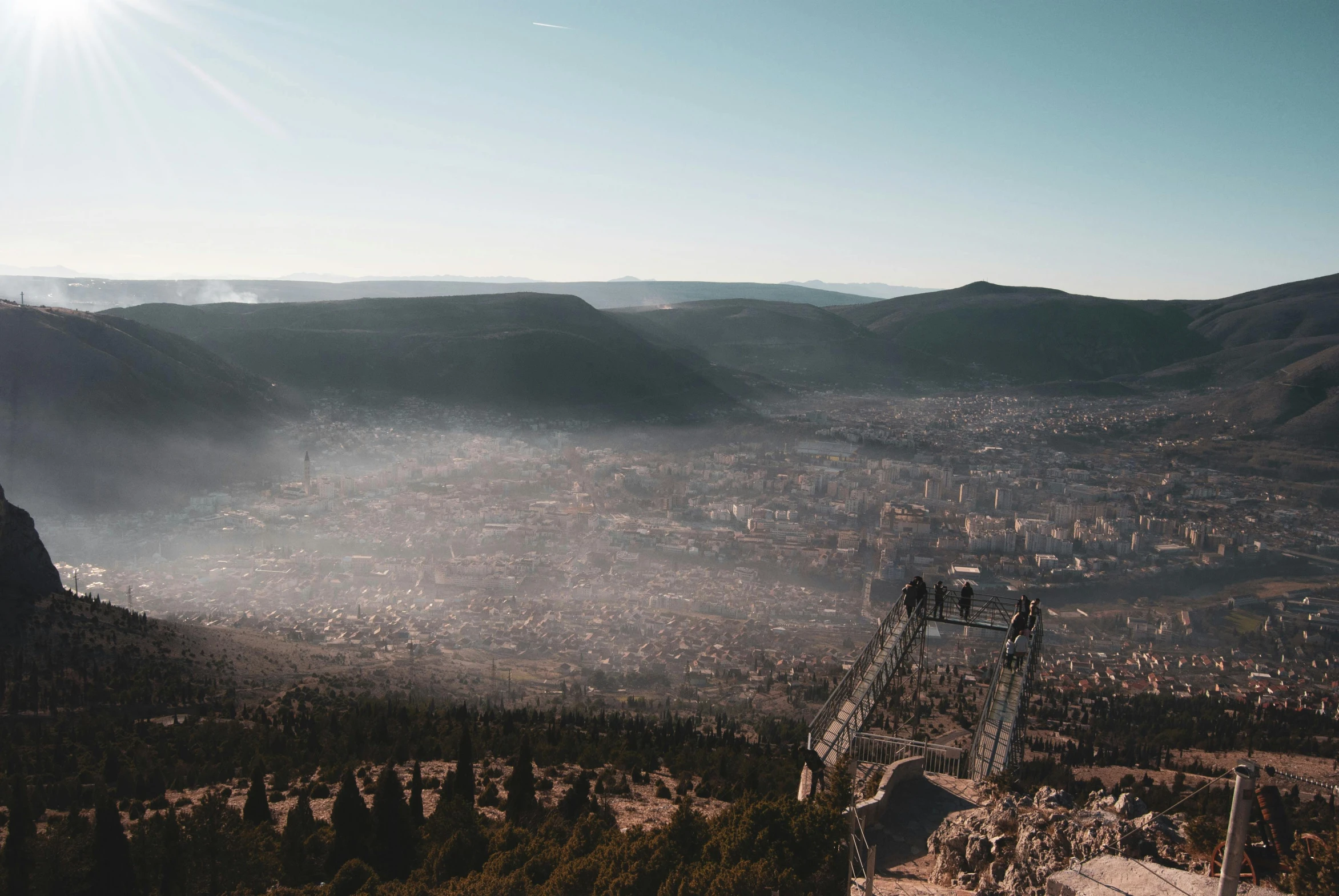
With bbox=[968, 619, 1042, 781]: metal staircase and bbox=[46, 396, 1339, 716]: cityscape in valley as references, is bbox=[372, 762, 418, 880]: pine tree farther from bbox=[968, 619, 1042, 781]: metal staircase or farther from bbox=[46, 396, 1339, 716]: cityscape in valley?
bbox=[46, 396, 1339, 716]: cityscape in valley

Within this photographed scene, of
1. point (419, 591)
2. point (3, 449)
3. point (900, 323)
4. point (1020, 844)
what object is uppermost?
point (900, 323)

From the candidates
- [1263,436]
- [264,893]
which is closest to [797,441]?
[1263,436]

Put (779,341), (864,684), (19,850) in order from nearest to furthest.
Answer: (19,850)
(864,684)
(779,341)

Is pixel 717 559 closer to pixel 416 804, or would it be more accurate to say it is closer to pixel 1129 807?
pixel 416 804

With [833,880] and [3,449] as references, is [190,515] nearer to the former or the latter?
[3,449]

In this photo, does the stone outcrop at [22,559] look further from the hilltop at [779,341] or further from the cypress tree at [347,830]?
the hilltop at [779,341]

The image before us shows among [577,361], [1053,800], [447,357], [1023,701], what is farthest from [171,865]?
[577,361]

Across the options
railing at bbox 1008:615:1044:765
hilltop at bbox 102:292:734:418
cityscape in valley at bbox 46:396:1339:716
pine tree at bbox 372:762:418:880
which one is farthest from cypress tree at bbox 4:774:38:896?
hilltop at bbox 102:292:734:418
